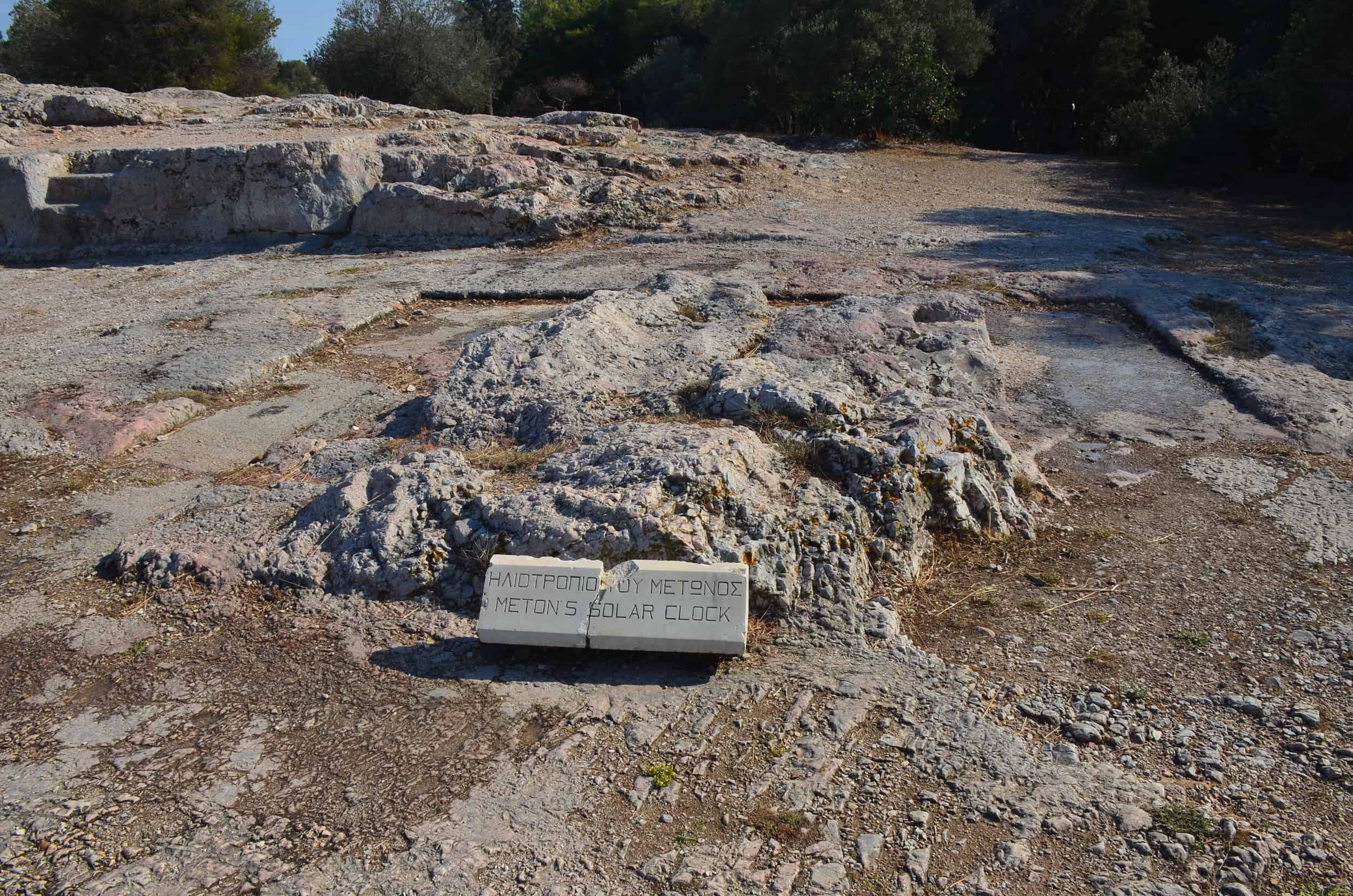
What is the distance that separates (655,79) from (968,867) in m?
18.8

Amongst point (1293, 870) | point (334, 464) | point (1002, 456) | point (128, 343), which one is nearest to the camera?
point (1293, 870)

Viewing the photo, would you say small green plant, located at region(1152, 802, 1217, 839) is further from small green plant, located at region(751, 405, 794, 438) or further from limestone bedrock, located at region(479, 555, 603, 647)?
small green plant, located at region(751, 405, 794, 438)

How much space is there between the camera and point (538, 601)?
2.92 m

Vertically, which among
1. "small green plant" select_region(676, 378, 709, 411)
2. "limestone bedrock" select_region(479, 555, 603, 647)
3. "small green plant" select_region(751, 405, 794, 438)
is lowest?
"limestone bedrock" select_region(479, 555, 603, 647)

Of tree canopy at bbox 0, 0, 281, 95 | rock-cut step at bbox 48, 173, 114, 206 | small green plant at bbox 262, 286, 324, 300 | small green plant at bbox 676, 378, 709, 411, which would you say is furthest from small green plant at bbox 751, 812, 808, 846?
tree canopy at bbox 0, 0, 281, 95

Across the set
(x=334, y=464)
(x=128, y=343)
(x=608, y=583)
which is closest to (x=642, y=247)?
(x=128, y=343)

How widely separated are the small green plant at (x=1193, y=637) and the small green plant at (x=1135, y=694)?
1.04 feet

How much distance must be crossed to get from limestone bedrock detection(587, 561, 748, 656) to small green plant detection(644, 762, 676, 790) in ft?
1.33

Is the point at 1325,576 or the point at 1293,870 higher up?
the point at 1325,576

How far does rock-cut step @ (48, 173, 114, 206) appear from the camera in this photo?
9266 millimetres

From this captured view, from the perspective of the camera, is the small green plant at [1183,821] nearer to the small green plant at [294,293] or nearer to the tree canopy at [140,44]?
the small green plant at [294,293]

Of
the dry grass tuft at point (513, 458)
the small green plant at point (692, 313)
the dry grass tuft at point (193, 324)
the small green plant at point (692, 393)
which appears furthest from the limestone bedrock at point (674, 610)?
the dry grass tuft at point (193, 324)

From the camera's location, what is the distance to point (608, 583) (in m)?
2.96

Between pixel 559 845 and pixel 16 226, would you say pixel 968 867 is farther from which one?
pixel 16 226
